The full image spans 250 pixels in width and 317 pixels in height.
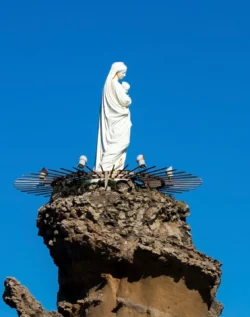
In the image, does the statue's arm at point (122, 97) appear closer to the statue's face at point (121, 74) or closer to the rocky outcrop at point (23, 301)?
the statue's face at point (121, 74)

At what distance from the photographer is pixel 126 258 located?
2127cm

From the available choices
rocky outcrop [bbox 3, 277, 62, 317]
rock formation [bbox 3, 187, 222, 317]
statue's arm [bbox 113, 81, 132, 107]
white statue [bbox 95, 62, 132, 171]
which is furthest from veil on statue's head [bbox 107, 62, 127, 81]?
rocky outcrop [bbox 3, 277, 62, 317]

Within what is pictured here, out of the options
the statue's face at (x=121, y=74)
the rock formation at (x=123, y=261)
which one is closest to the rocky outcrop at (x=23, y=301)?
the rock formation at (x=123, y=261)

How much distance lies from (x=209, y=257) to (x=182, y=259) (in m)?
1.01

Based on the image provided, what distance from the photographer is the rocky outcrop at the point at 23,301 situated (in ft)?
70.1

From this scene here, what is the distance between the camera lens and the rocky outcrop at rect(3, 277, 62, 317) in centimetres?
2136

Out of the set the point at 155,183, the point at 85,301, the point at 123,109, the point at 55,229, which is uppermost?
the point at 123,109

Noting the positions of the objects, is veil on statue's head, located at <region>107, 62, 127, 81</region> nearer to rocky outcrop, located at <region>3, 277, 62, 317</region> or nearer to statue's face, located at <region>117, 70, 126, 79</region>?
statue's face, located at <region>117, 70, 126, 79</region>

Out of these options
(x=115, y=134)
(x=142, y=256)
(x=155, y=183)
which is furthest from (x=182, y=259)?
(x=115, y=134)

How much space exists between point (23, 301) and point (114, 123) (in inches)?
209

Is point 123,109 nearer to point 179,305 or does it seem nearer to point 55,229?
point 55,229

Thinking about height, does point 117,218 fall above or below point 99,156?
below

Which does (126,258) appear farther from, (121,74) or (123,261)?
(121,74)

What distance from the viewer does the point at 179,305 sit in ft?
70.6
